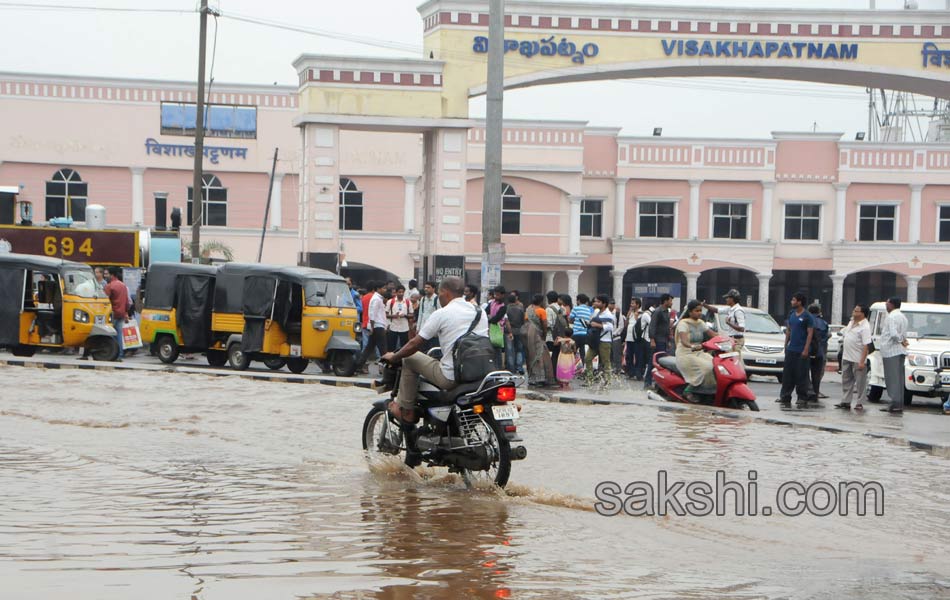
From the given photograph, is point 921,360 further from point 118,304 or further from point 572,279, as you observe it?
point 572,279

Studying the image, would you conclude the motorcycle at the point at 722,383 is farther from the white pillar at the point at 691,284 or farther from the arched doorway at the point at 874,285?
the arched doorway at the point at 874,285

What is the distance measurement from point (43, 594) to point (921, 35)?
26671mm

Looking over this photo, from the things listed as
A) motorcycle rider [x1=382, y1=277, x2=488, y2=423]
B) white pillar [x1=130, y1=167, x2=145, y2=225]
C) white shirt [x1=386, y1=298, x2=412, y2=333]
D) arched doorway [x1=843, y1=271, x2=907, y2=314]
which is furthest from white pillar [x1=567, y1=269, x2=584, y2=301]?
motorcycle rider [x1=382, y1=277, x2=488, y2=423]

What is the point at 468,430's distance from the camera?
32.4 feet

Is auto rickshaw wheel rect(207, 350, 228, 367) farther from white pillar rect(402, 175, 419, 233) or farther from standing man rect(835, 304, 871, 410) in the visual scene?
white pillar rect(402, 175, 419, 233)

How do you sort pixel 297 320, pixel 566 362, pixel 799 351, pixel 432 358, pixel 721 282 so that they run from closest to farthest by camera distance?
pixel 432 358 < pixel 799 351 < pixel 566 362 < pixel 297 320 < pixel 721 282

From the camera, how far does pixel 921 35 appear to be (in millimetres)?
28422

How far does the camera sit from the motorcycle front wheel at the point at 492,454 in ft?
31.6

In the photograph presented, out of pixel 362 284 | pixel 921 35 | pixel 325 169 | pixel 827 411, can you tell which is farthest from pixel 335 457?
pixel 362 284

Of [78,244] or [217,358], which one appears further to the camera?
[78,244]

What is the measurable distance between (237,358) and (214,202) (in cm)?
2359

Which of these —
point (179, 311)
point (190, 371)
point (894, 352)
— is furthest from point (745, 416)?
point (179, 311)

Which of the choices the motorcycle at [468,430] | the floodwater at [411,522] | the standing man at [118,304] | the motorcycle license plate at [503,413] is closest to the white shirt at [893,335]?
the floodwater at [411,522]

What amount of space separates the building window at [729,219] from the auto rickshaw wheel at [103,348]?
2947cm
